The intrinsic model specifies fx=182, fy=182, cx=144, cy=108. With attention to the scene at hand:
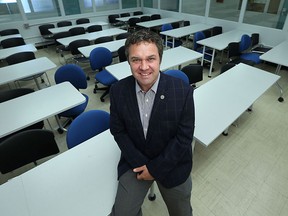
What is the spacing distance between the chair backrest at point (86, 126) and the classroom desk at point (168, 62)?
3.70 feet

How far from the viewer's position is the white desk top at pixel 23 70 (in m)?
Answer: 2.83

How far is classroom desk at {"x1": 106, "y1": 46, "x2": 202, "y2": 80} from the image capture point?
2.85 metres

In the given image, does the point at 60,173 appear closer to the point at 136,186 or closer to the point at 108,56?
the point at 136,186

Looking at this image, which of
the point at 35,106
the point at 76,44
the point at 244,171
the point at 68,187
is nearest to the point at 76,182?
the point at 68,187

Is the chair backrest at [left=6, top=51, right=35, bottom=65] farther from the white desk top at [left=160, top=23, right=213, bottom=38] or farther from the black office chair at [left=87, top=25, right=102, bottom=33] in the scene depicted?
the white desk top at [left=160, top=23, right=213, bottom=38]

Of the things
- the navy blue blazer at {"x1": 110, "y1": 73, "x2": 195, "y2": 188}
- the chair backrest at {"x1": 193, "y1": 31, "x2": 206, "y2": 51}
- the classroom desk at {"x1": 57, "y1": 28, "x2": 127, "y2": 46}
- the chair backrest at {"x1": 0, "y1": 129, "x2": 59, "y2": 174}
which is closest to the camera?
the navy blue blazer at {"x1": 110, "y1": 73, "x2": 195, "y2": 188}

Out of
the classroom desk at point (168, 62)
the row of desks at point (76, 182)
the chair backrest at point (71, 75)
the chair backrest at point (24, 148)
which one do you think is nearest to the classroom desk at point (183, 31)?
the classroom desk at point (168, 62)

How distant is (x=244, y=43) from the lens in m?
3.91

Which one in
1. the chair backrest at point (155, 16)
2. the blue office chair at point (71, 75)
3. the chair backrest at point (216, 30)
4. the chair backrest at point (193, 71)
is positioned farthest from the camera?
the chair backrest at point (155, 16)

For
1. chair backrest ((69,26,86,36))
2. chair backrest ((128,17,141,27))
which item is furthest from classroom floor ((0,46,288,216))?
chair backrest ((128,17,141,27))

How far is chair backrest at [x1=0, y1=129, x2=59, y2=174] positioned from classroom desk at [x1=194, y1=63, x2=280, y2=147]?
4.39ft

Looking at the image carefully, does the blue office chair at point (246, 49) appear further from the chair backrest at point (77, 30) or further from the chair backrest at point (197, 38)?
the chair backrest at point (77, 30)

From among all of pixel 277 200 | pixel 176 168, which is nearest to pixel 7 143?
pixel 176 168

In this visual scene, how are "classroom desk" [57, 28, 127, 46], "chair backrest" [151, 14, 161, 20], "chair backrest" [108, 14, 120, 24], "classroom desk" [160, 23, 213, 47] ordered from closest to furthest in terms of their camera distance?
"classroom desk" [57, 28, 127, 46] < "classroom desk" [160, 23, 213, 47] < "chair backrest" [151, 14, 161, 20] < "chair backrest" [108, 14, 120, 24]
